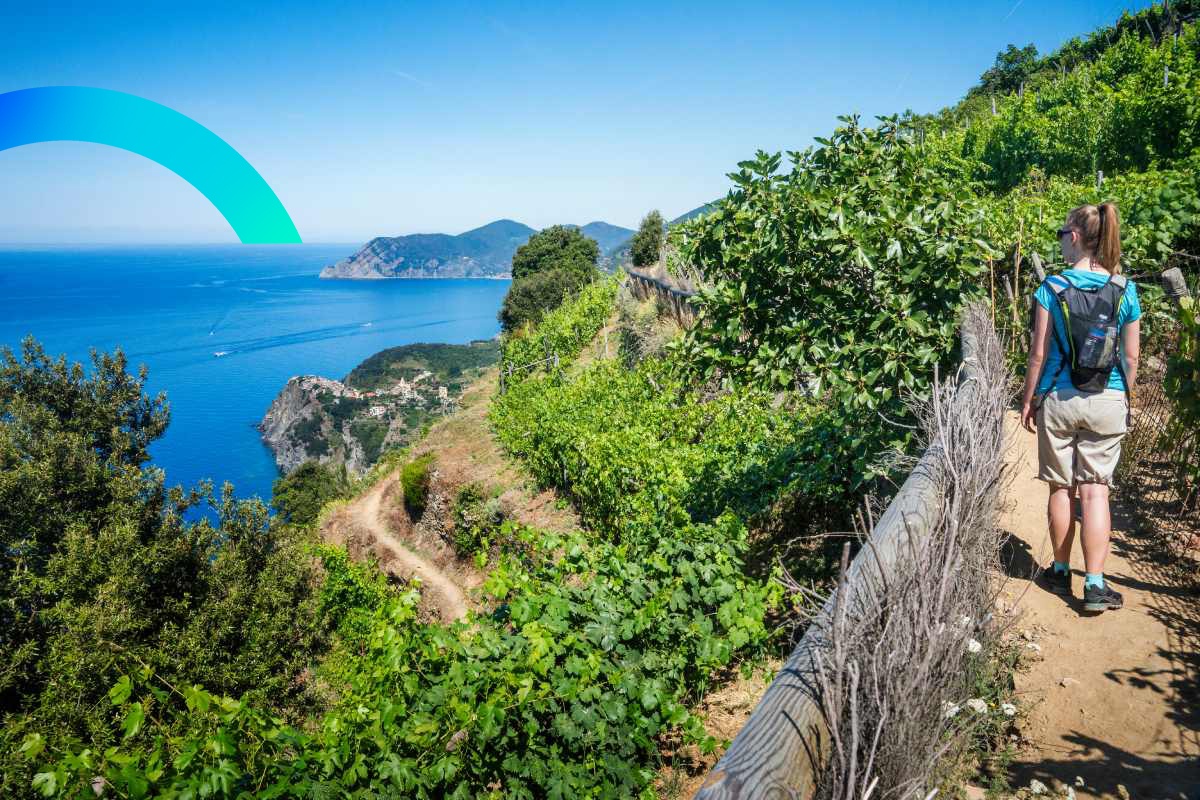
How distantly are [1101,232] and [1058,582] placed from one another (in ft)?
6.10

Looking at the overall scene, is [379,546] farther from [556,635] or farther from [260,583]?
[556,635]

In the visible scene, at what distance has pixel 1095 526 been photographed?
126 inches

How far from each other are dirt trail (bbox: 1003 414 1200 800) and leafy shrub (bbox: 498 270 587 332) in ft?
106

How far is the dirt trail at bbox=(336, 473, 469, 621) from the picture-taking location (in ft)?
46.2

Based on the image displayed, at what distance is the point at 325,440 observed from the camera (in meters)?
63.7

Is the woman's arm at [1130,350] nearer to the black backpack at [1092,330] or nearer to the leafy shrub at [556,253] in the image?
the black backpack at [1092,330]

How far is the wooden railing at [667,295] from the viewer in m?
14.4

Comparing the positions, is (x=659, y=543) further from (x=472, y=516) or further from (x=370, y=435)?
(x=370, y=435)

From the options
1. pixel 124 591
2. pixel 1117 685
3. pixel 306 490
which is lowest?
pixel 306 490

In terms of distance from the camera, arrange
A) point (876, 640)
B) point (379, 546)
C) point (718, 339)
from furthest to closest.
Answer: point (379, 546)
point (718, 339)
point (876, 640)

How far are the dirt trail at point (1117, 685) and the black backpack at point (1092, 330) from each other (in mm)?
1123

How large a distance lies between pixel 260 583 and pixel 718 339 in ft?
48.5

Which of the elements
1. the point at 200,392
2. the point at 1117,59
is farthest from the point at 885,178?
the point at 200,392

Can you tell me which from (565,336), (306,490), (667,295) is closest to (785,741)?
(667,295)
